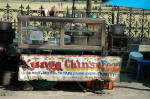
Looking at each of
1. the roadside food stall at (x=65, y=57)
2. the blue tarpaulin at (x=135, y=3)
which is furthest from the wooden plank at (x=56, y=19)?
the blue tarpaulin at (x=135, y=3)

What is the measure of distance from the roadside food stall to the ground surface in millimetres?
374

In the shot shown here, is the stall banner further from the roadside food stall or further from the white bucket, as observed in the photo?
the white bucket

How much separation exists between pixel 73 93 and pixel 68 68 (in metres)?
0.73

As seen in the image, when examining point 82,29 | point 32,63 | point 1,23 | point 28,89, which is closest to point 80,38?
point 82,29

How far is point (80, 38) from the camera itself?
733 cm

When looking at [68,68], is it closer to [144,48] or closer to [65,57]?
[65,57]

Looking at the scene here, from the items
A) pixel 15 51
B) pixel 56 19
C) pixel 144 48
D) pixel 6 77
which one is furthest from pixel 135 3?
pixel 6 77

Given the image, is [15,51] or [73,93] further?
[15,51]

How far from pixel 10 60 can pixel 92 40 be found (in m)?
2.81

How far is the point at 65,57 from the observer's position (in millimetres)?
7094

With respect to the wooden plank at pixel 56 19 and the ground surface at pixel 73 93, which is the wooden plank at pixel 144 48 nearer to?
the ground surface at pixel 73 93

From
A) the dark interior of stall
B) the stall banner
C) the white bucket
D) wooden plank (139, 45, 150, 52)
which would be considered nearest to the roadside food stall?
the stall banner

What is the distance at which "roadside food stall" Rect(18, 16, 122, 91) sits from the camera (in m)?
7.01

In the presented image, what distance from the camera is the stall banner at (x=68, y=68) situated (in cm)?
698
